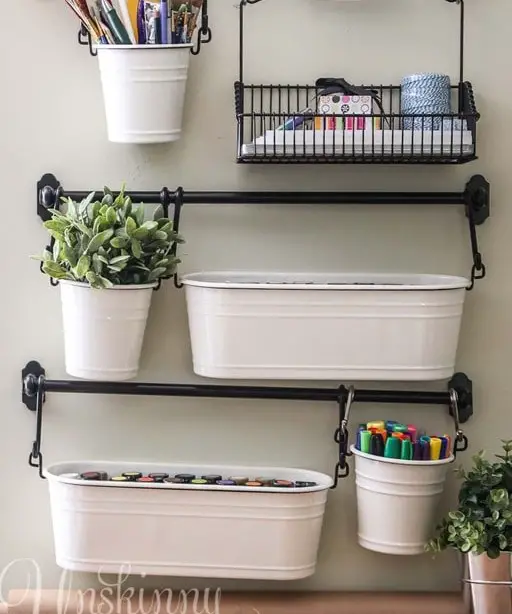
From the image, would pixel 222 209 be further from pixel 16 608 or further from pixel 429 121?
pixel 16 608

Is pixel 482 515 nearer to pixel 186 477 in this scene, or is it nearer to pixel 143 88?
pixel 186 477

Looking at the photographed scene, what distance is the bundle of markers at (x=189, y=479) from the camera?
1.46 metres

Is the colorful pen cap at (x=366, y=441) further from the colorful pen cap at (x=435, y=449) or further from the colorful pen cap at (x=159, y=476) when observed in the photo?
the colorful pen cap at (x=159, y=476)

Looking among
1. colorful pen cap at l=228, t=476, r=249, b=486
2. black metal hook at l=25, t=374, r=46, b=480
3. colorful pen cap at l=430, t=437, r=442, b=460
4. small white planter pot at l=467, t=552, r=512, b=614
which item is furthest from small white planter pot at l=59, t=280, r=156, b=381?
small white planter pot at l=467, t=552, r=512, b=614

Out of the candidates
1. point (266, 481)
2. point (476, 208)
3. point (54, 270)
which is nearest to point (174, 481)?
point (266, 481)

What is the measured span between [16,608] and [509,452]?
794 mm

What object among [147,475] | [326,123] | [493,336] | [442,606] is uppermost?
[326,123]

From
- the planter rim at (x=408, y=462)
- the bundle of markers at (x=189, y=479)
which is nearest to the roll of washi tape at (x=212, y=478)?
the bundle of markers at (x=189, y=479)

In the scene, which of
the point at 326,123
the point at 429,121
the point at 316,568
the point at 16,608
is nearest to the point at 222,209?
the point at 326,123

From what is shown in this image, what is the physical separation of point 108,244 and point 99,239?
0.06ft

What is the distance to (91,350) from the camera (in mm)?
1406

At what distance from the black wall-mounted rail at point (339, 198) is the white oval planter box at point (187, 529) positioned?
16.1 inches

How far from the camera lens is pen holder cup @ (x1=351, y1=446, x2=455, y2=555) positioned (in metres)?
1.41

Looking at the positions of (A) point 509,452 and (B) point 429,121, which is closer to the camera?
(B) point 429,121
